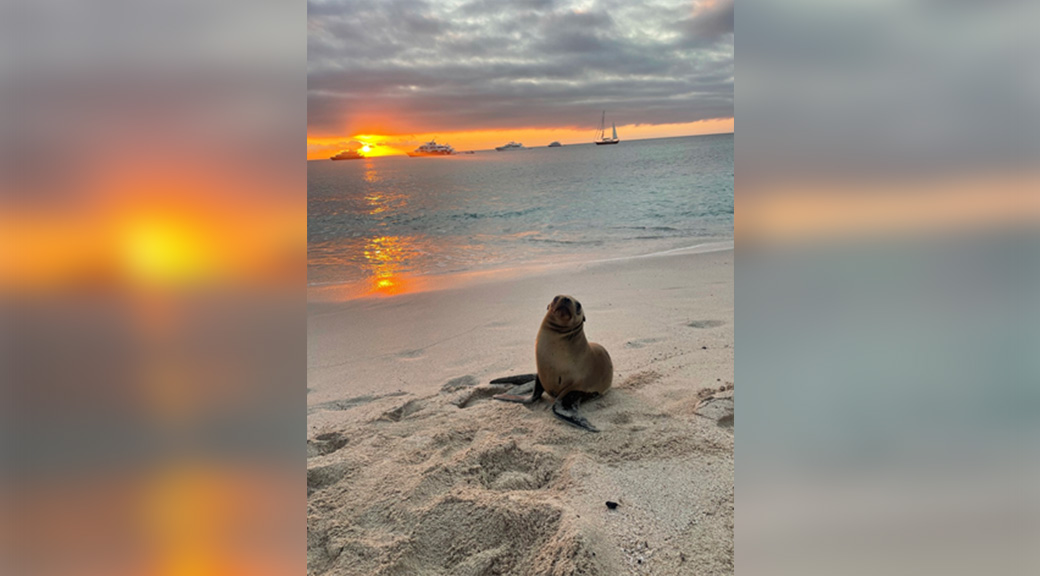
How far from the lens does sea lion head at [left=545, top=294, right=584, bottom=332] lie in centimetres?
305

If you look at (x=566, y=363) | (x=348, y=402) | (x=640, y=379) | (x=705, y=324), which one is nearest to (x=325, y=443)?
(x=348, y=402)

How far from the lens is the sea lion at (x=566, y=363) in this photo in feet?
9.65

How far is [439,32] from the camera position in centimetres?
1648

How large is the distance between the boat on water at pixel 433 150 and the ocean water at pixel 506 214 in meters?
0.56

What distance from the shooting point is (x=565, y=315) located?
3.05 metres

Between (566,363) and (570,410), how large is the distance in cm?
28

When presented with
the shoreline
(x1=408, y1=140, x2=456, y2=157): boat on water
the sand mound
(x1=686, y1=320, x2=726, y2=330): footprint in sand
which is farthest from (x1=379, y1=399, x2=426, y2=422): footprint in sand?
(x1=408, y1=140, x2=456, y2=157): boat on water

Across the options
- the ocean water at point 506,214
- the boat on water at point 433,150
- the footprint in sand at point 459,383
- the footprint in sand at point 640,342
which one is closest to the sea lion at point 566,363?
the footprint in sand at point 459,383
